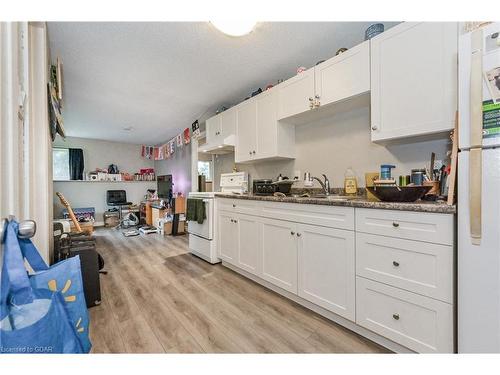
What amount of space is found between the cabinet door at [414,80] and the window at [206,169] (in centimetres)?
285

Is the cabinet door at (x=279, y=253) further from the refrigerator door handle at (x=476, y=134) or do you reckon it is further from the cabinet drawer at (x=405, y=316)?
the refrigerator door handle at (x=476, y=134)

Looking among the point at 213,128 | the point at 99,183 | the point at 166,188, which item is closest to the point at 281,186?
the point at 213,128

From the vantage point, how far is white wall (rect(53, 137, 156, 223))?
5.87 m

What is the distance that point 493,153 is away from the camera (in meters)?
1.00

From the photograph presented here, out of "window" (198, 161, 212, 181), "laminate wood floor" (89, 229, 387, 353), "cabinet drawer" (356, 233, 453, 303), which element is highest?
"window" (198, 161, 212, 181)

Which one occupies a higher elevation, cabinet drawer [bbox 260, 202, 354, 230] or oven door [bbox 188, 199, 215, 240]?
cabinet drawer [bbox 260, 202, 354, 230]

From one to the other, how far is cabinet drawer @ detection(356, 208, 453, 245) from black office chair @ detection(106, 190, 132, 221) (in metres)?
6.36

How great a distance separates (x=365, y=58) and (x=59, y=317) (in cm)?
222

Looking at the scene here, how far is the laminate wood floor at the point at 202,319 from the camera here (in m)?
1.41

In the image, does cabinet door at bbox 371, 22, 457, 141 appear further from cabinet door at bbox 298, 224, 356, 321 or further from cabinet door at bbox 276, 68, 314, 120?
cabinet door at bbox 298, 224, 356, 321

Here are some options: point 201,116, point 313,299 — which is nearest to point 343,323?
point 313,299

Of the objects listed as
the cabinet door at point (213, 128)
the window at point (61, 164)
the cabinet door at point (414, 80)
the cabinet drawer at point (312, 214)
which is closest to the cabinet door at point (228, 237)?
the cabinet drawer at point (312, 214)

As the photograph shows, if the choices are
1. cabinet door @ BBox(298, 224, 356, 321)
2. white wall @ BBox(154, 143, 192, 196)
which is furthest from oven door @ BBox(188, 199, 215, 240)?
white wall @ BBox(154, 143, 192, 196)

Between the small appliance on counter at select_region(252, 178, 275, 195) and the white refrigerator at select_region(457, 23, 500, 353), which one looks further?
the small appliance on counter at select_region(252, 178, 275, 195)
